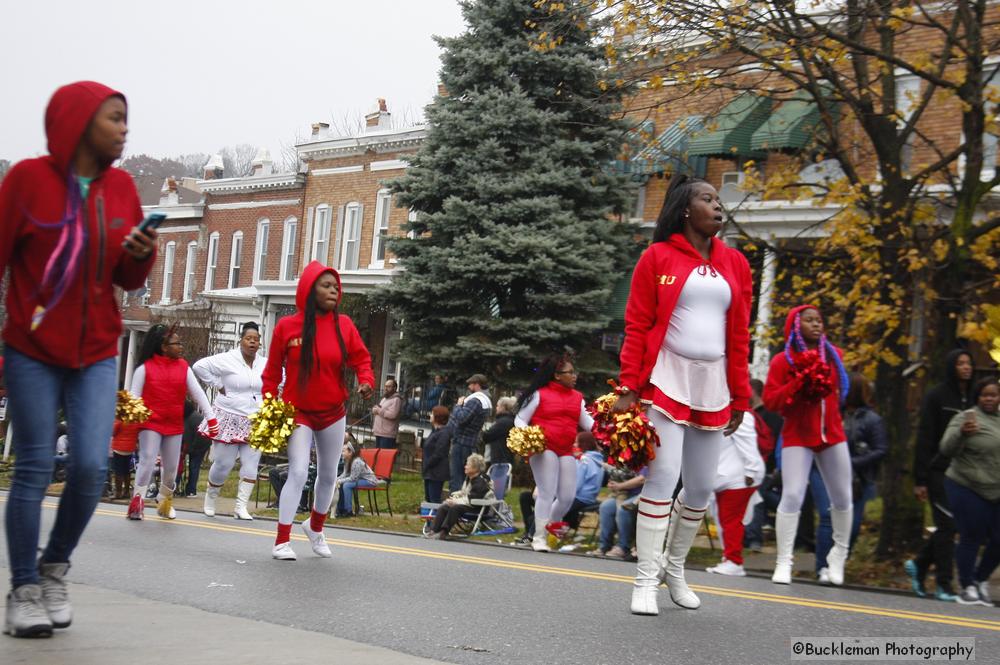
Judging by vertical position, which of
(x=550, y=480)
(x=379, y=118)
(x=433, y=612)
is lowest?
(x=433, y=612)

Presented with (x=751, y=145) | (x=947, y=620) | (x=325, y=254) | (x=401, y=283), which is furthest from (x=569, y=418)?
(x=325, y=254)

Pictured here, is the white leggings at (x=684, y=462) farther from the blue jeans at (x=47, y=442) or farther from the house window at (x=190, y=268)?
the house window at (x=190, y=268)

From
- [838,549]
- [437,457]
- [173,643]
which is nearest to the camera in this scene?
[173,643]

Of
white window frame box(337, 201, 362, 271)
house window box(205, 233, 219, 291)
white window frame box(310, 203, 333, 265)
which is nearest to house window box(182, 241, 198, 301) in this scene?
house window box(205, 233, 219, 291)

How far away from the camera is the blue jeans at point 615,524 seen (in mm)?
13609

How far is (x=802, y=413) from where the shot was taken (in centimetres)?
1006

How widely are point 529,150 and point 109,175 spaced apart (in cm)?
2209

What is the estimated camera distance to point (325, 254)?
137 ft

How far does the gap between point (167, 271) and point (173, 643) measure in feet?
162

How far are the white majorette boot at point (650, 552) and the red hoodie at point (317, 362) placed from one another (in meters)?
3.26

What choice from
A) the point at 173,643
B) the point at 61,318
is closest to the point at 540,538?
the point at 173,643

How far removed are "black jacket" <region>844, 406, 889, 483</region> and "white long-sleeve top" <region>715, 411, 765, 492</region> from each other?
1020 mm

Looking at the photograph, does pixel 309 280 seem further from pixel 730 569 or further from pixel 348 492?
pixel 348 492

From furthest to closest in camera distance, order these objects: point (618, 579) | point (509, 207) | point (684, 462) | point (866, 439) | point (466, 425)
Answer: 1. point (509, 207)
2. point (466, 425)
3. point (866, 439)
4. point (618, 579)
5. point (684, 462)
